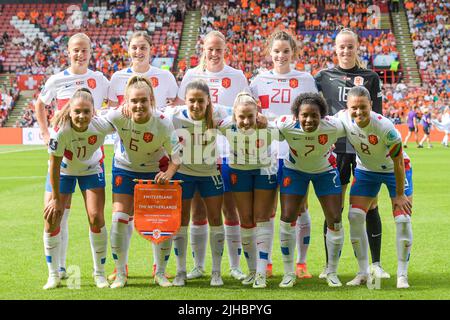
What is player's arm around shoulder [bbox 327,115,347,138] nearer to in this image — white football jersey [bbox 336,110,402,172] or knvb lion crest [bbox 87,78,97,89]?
white football jersey [bbox 336,110,402,172]

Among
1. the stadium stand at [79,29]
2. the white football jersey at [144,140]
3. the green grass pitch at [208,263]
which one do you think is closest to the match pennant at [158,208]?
the white football jersey at [144,140]

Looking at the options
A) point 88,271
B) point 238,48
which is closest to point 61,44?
point 238,48

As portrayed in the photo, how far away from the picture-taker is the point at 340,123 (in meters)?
→ 6.45

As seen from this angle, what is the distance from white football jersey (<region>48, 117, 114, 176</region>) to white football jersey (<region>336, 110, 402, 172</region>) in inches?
85.0

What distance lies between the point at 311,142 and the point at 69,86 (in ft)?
8.59

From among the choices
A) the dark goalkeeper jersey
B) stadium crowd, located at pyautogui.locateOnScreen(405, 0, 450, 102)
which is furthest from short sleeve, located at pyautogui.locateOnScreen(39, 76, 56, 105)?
stadium crowd, located at pyautogui.locateOnScreen(405, 0, 450, 102)

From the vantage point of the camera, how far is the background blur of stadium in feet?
120

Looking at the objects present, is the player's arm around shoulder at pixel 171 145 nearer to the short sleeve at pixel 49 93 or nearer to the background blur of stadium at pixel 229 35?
the short sleeve at pixel 49 93

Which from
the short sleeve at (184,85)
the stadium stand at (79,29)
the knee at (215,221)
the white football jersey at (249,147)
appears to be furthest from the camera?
the stadium stand at (79,29)

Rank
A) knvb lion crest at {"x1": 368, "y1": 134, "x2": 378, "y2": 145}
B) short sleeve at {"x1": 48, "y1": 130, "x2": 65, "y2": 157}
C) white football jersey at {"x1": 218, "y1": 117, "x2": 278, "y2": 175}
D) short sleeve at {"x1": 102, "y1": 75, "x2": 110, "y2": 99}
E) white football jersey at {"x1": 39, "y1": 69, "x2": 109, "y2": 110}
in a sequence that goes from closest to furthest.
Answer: short sleeve at {"x1": 48, "y1": 130, "x2": 65, "y2": 157}, knvb lion crest at {"x1": 368, "y1": 134, "x2": 378, "y2": 145}, white football jersey at {"x1": 218, "y1": 117, "x2": 278, "y2": 175}, white football jersey at {"x1": 39, "y1": 69, "x2": 109, "y2": 110}, short sleeve at {"x1": 102, "y1": 75, "x2": 110, "y2": 99}

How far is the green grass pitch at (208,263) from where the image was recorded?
6.13m

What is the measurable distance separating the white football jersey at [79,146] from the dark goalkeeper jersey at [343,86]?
2263 millimetres
